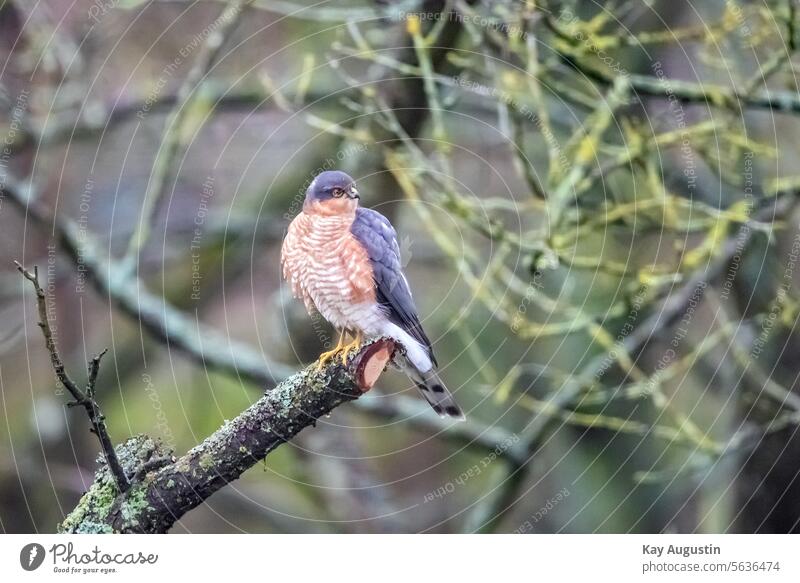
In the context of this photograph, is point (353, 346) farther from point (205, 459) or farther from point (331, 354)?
point (205, 459)

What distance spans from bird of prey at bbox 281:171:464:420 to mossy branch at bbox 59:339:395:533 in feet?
0.55

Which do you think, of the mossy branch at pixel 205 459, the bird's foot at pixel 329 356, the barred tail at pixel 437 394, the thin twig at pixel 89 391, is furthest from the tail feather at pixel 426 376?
the thin twig at pixel 89 391

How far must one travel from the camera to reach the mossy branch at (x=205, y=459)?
4.91 ft

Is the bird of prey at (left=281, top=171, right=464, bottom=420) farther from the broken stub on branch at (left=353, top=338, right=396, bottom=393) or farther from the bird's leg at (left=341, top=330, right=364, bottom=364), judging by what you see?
the broken stub on branch at (left=353, top=338, right=396, bottom=393)

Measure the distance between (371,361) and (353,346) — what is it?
7.1 inches

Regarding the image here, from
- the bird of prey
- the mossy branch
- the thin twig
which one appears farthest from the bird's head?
the thin twig

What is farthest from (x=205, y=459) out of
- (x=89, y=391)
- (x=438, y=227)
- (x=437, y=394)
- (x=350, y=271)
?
(x=438, y=227)

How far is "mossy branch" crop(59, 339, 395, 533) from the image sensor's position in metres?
1.50

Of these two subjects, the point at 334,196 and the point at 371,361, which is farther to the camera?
the point at 334,196

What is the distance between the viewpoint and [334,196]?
1753 millimetres

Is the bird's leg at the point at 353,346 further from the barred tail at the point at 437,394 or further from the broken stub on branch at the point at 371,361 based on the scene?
the barred tail at the point at 437,394

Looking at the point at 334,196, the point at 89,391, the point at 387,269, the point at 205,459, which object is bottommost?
the point at 205,459

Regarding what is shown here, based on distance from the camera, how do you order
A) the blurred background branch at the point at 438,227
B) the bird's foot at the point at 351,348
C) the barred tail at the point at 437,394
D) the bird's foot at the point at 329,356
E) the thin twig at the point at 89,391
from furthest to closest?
the blurred background branch at the point at 438,227 < the barred tail at the point at 437,394 < the bird's foot at the point at 329,356 < the bird's foot at the point at 351,348 < the thin twig at the point at 89,391
